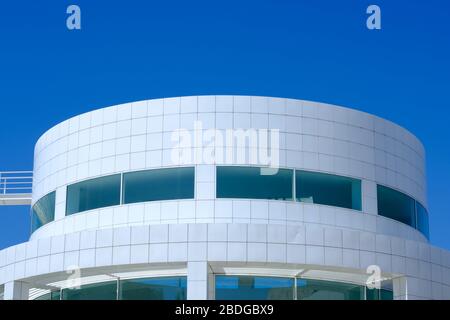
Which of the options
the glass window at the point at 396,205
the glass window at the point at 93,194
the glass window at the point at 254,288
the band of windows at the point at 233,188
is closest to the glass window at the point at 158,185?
the band of windows at the point at 233,188

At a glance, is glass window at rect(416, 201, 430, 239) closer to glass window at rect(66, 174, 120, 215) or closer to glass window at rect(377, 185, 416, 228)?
glass window at rect(377, 185, 416, 228)

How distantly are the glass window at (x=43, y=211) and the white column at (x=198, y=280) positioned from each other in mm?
7185

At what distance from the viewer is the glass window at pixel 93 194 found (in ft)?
90.1

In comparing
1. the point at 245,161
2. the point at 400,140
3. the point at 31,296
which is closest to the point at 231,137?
the point at 245,161

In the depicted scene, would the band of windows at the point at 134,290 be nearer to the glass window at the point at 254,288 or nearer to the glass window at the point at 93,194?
the glass window at the point at 254,288

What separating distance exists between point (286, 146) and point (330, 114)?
2.06 m

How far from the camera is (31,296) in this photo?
27781mm

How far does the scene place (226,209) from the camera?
1037 inches

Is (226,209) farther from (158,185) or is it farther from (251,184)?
(158,185)

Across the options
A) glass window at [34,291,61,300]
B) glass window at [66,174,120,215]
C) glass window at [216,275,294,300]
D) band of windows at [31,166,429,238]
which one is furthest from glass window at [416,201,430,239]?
glass window at [34,291,61,300]
